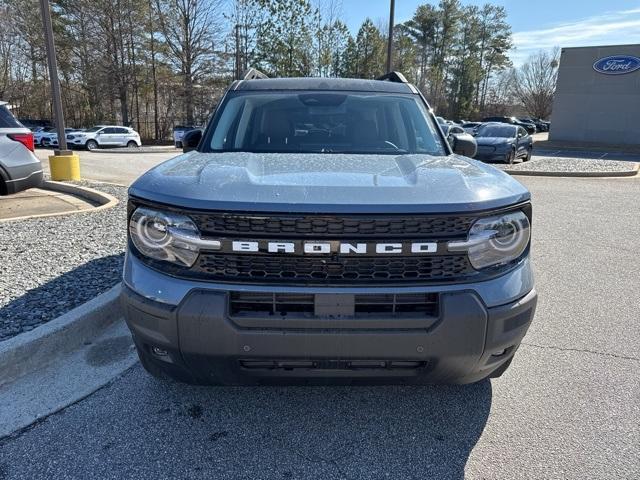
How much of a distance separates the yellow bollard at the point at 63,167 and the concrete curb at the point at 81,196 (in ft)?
0.92

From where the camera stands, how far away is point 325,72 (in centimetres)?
3781

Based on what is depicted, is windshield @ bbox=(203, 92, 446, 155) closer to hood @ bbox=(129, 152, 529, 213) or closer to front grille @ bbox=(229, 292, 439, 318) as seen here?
hood @ bbox=(129, 152, 529, 213)

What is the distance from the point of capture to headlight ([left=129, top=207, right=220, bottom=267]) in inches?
81.5

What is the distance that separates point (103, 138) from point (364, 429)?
100.0ft

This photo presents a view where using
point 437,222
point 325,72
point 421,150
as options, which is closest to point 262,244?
point 437,222

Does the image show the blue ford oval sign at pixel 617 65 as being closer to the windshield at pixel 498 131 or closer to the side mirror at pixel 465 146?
the windshield at pixel 498 131

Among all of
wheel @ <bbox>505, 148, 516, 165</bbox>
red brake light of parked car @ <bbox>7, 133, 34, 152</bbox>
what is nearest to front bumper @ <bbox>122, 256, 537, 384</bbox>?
red brake light of parked car @ <bbox>7, 133, 34, 152</bbox>

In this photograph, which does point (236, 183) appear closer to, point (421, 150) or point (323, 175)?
point (323, 175)

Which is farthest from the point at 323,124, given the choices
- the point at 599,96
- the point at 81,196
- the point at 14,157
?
the point at 599,96

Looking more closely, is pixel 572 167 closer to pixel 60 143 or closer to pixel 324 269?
pixel 60 143

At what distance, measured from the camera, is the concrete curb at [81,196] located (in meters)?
6.75

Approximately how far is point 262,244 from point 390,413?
133cm

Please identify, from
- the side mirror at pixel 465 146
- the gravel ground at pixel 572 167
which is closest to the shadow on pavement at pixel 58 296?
the side mirror at pixel 465 146

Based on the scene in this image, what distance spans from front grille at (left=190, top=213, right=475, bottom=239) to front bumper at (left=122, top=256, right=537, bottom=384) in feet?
0.78
